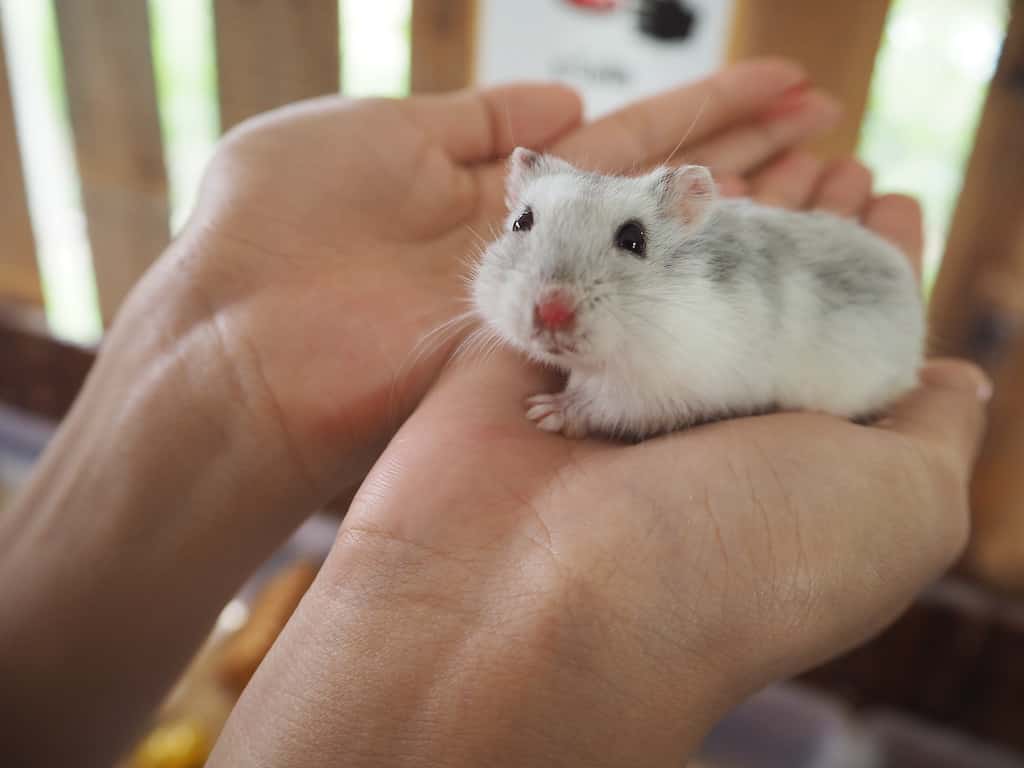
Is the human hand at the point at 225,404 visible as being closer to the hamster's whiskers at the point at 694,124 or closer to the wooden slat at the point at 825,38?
the hamster's whiskers at the point at 694,124

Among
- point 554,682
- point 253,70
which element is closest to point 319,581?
point 554,682

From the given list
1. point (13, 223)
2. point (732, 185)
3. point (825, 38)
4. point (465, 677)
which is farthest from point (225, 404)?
point (13, 223)

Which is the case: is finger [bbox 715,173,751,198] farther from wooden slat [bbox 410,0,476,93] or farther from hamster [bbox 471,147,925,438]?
wooden slat [bbox 410,0,476,93]

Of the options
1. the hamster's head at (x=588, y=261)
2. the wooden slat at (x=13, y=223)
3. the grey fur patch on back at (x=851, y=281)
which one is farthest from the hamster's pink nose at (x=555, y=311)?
the wooden slat at (x=13, y=223)

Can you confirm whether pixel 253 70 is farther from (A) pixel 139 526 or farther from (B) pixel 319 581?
(B) pixel 319 581

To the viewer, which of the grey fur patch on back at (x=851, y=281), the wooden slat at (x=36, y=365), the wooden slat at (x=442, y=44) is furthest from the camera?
the wooden slat at (x=36, y=365)

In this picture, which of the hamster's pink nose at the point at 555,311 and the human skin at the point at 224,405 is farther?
the human skin at the point at 224,405

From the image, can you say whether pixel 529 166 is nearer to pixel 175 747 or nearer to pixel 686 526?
pixel 686 526

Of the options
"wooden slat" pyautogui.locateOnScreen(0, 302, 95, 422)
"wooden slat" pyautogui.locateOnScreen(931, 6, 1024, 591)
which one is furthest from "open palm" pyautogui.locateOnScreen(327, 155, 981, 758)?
"wooden slat" pyautogui.locateOnScreen(0, 302, 95, 422)
